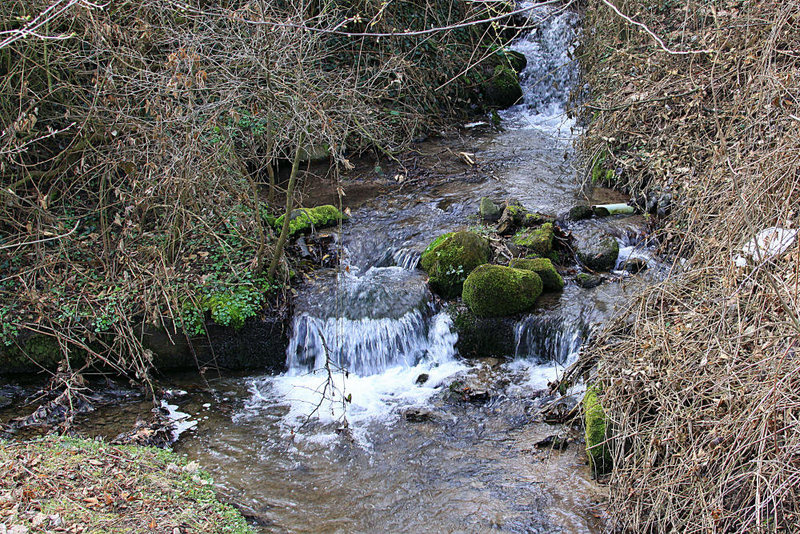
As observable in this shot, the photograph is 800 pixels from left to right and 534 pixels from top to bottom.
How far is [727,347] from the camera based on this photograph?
4246 millimetres

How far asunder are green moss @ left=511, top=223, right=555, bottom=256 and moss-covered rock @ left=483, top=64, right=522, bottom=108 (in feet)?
20.8

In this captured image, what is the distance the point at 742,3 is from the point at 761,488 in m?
6.07

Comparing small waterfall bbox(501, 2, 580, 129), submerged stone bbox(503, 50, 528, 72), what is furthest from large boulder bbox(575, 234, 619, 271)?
submerged stone bbox(503, 50, 528, 72)

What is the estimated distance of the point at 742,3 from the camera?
24.2 feet

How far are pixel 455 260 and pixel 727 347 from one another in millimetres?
3731

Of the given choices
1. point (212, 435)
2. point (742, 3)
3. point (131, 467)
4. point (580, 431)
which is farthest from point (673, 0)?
point (131, 467)

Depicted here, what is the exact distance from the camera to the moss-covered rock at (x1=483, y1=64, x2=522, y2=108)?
13.6 metres

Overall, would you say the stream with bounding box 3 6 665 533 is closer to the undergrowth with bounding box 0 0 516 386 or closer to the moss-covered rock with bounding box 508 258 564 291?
the moss-covered rock with bounding box 508 258 564 291

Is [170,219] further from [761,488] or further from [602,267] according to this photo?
[761,488]

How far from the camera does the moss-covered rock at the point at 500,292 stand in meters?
7.05

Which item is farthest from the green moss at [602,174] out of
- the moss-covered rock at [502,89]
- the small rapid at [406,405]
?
the moss-covered rock at [502,89]

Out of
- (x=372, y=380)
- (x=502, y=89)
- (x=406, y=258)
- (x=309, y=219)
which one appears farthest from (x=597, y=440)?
(x=502, y=89)

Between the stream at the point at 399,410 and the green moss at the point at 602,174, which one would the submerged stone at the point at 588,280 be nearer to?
the stream at the point at 399,410

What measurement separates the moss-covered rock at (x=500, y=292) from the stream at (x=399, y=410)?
0.66 feet
